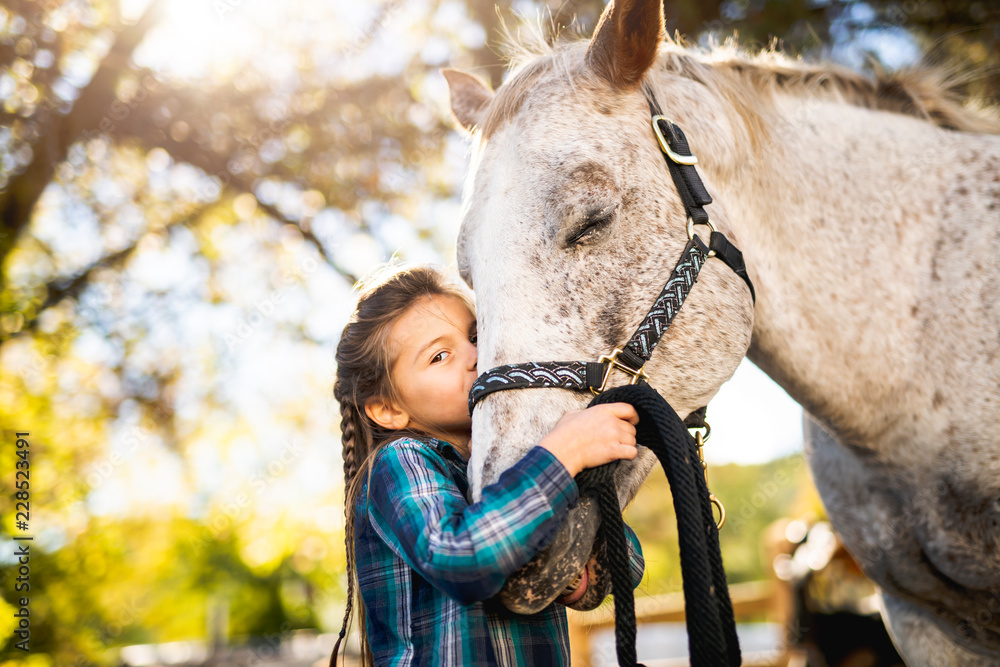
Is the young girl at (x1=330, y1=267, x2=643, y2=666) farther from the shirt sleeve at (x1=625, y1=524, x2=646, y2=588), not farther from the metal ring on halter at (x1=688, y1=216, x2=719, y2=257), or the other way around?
the metal ring on halter at (x1=688, y1=216, x2=719, y2=257)

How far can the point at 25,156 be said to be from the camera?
458 cm

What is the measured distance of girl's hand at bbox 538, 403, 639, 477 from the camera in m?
1.07

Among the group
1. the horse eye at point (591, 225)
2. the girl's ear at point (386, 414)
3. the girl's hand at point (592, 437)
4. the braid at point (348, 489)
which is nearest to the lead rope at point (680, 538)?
the girl's hand at point (592, 437)

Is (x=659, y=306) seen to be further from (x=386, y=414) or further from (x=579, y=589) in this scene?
(x=386, y=414)

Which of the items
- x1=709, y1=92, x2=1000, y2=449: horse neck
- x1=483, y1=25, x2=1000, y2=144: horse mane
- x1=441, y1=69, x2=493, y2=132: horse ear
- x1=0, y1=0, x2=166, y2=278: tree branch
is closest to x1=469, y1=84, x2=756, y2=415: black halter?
x1=709, y1=92, x2=1000, y2=449: horse neck

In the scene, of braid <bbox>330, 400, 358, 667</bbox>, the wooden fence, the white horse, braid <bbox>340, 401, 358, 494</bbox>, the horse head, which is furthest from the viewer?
the wooden fence

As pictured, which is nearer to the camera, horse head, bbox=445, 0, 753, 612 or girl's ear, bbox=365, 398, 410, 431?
horse head, bbox=445, 0, 753, 612

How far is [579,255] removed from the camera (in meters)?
1.28

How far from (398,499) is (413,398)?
1.14 feet

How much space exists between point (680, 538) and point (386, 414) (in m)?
0.81

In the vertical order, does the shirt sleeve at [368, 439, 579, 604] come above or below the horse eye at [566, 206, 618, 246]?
below

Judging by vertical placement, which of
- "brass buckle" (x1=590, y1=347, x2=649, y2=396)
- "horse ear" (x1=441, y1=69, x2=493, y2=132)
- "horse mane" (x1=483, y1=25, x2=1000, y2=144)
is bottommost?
"brass buckle" (x1=590, y1=347, x2=649, y2=396)

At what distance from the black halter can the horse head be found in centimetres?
2

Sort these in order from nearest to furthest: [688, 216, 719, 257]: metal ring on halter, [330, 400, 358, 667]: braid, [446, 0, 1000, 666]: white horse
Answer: [446, 0, 1000, 666]: white horse < [688, 216, 719, 257]: metal ring on halter < [330, 400, 358, 667]: braid
